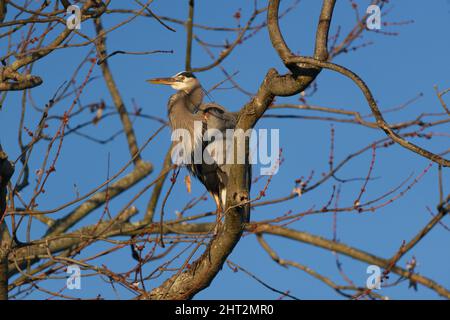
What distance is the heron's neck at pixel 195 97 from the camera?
264 inches

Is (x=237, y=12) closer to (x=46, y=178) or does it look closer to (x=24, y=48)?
(x=24, y=48)

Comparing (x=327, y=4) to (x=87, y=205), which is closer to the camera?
(x=327, y=4)

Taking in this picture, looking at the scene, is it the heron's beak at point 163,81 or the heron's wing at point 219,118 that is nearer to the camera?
the heron's wing at point 219,118

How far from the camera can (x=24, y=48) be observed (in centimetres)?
571

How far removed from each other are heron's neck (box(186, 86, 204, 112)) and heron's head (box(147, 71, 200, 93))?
0.10 metres

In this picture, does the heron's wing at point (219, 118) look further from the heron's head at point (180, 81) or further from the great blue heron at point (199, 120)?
the heron's head at point (180, 81)

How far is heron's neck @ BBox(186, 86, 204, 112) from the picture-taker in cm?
671

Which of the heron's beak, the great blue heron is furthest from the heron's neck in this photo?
the heron's beak

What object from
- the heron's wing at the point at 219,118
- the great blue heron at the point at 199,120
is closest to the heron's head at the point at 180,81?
the great blue heron at the point at 199,120

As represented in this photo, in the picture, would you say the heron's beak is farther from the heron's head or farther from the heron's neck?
the heron's neck

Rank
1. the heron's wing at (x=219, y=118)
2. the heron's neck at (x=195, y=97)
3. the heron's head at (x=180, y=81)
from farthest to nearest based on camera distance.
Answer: the heron's head at (x=180, y=81) < the heron's neck at (x=195, y=97) < the heron's wing at (x=219, y=118)
